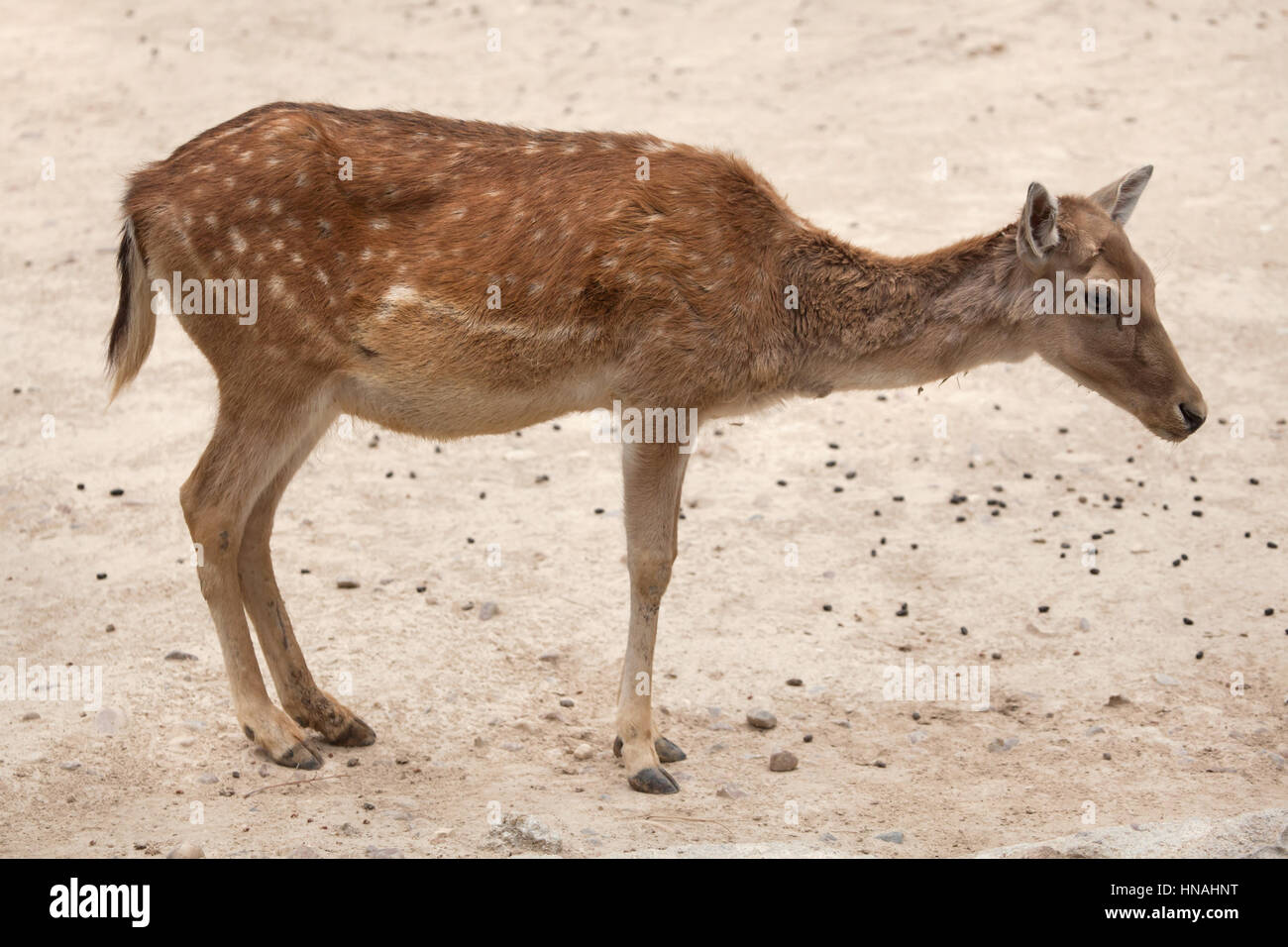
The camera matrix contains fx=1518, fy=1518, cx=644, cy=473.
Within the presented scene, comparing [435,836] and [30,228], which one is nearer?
[435,836]

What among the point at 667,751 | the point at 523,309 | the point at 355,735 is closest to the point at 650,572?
the point at 667,751

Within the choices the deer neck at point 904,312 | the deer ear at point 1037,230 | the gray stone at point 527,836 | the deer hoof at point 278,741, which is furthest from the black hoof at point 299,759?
the deer ear at point 1037,230

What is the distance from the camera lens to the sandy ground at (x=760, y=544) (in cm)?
662

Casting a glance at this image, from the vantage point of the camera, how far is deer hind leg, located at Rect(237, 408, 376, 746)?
698 centimetres

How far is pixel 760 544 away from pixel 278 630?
3299mm

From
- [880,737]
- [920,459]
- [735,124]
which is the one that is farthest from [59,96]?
[880,737]

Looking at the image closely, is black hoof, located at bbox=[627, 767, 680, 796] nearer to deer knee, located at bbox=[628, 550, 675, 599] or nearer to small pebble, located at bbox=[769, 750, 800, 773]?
small pebble, located at bbox=[769, 750, 800, 773]

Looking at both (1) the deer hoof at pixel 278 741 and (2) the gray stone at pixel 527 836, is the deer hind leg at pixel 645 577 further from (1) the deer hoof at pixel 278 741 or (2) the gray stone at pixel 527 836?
(1) the deer hoof at pixel 278 741

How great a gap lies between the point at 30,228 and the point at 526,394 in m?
8.58

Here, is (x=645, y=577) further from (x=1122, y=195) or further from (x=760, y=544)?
(x=1122, y=195)

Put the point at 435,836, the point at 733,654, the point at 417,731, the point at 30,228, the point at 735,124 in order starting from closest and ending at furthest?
the point at 435,836 < the point at 417,731 < the point at 733,654 < the point at 30,228 < the point at 735,124

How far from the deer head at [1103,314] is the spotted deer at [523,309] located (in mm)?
12

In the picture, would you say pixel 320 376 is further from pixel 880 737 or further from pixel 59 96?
pixel 59 96

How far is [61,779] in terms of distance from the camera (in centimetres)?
650
